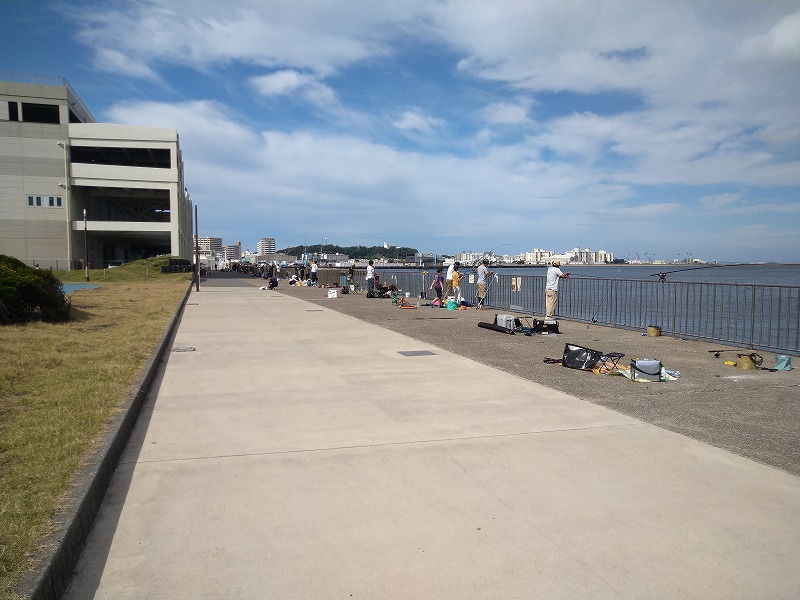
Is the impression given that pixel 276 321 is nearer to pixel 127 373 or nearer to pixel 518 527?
pixel 127 373

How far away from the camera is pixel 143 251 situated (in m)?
121

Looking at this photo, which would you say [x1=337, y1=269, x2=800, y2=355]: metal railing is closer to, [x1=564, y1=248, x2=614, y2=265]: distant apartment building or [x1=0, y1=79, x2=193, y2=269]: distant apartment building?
[x1=0, y1=79, x2=193, y2=269]: distant apartment building

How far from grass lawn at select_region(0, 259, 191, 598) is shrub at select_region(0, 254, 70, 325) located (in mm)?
539

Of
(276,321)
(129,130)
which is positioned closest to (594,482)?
(276,321)

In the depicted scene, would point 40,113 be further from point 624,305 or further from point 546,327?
point 546,327

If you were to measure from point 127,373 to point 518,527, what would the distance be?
6513mm

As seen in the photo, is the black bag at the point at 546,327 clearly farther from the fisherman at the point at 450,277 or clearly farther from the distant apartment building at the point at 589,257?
the distant apartment building at the point at 589,257

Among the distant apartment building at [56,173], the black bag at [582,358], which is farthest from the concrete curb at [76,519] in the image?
the distant apartment building at [56,173]

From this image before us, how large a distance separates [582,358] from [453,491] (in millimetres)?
5775

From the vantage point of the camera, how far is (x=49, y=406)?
21.8ft

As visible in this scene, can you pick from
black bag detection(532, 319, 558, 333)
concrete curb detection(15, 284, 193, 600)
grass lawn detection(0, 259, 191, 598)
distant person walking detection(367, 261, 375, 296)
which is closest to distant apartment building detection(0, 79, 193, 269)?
distant person walking detection(367, 261, 375, 296)

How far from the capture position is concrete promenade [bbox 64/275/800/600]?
135 inches

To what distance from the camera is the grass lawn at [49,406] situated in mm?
3656

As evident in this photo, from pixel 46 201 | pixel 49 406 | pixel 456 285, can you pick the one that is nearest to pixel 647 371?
pixel 49 406
